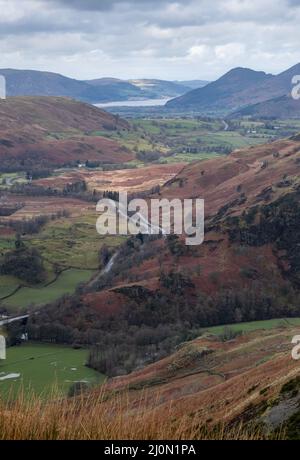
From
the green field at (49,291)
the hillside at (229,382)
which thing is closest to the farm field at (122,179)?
the green field at (49,291)

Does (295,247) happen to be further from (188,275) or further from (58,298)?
(58,298)

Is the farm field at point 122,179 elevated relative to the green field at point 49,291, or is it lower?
elevated

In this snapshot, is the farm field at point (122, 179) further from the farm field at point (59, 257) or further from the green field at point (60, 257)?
the green field at point (60, 257)

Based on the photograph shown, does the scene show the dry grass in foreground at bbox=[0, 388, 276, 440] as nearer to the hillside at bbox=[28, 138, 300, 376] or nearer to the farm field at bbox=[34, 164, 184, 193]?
the hillside at bbox=[28, 138, 300, 376]

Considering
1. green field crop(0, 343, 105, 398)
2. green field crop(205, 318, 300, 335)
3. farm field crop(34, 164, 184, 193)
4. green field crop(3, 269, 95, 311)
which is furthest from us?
farm field crop(34, 164, 184, 193)

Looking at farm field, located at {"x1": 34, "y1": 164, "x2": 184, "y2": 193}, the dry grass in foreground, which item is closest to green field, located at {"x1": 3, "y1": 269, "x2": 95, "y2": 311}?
the dry grass in foreground

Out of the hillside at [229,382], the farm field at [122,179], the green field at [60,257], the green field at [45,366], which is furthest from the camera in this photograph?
the farm field at [122,179]

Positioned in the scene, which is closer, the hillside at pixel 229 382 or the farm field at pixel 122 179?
the hillside at pixel 229 382
